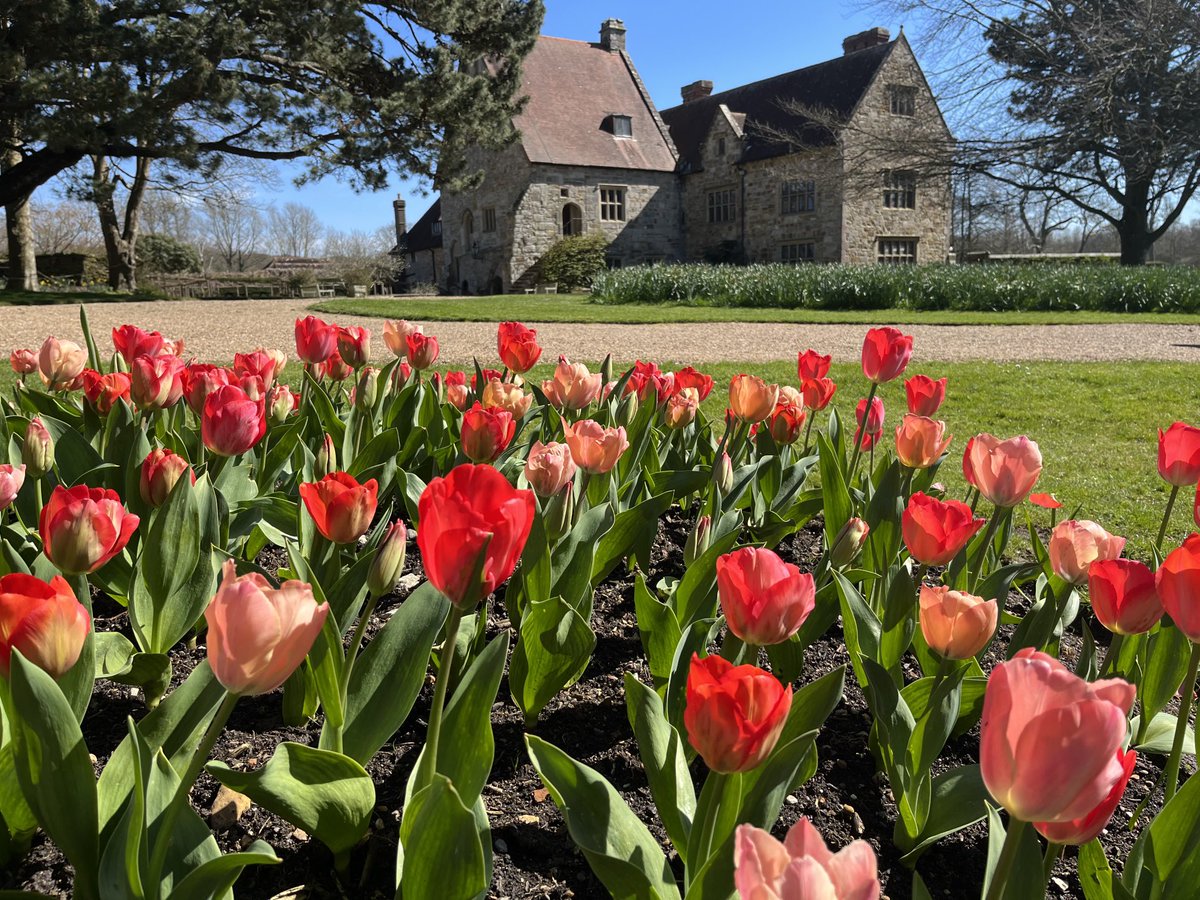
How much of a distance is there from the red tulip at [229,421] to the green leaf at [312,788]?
0.74 metres

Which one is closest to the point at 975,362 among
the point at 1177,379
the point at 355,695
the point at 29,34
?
the point at 1177,379

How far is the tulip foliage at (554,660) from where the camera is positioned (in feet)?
2.43

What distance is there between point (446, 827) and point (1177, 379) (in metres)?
7.63

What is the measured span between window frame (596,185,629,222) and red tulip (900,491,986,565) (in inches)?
1134

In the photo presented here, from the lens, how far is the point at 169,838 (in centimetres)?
86

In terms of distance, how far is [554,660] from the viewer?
4.63 ft

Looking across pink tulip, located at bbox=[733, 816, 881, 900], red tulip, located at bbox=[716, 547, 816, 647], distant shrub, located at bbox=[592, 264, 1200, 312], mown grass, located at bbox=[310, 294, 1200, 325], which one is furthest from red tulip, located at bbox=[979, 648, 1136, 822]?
distant shrub, located at bbox=[592, 264, 1200, 312]

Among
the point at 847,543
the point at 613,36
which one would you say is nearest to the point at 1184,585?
the point at 847,543

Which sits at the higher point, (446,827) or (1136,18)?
(1136,18)

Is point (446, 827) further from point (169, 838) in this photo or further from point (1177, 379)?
point (1177, 379)

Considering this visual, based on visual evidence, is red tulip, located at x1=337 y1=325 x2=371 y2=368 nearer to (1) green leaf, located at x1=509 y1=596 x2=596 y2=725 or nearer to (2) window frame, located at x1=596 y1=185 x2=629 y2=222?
(1) green leaf, located at x1=509 y1=596 x2=596 y2=725

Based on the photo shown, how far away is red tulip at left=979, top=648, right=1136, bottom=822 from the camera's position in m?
0.58

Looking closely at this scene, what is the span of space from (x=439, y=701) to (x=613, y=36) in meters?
34.1

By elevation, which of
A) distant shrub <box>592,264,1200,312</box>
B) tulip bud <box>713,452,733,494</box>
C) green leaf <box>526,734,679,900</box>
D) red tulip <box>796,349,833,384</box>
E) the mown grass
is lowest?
green leaf <box>526,734,679,900</box>
